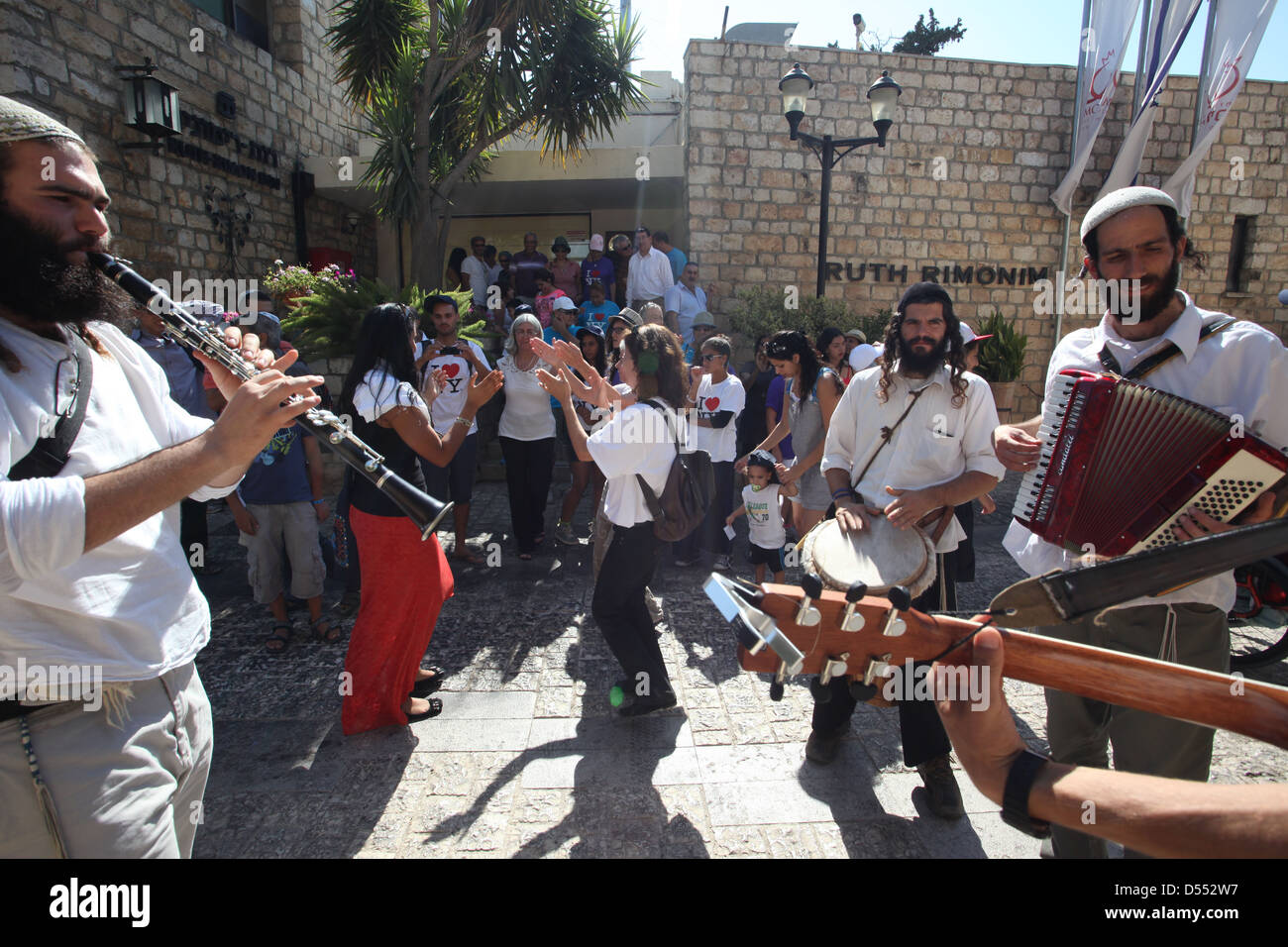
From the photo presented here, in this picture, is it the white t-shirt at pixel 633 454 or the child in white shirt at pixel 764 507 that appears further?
the child in white shirt at pixel 764 507

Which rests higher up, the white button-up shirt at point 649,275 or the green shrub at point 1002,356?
the white button-up shirt at point 649,275

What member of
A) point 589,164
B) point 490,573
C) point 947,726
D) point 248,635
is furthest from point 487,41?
point 947,726

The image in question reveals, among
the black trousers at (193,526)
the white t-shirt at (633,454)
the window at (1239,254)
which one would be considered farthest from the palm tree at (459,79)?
the window at (1239,254)

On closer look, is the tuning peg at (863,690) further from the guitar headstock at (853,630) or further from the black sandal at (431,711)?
the black sandal at (431,711)

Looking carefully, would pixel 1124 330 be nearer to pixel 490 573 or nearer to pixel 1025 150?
pixel 490 573

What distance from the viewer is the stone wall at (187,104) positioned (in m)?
7.60

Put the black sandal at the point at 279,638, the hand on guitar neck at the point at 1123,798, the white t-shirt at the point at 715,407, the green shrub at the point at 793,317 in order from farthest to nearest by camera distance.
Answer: the green shrub at the point at 793,317 < the white t-shirt at the point at 715,407 < the black sandal at the point at 279,638 < the hand on guitar neck at the point at 1123,798

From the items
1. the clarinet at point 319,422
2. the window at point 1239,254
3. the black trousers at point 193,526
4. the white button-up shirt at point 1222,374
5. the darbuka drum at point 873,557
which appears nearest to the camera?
the clarinet at point 319,422

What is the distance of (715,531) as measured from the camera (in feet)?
19.8

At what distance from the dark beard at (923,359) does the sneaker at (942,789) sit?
1.67m

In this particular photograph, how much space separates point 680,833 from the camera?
278 centimetres

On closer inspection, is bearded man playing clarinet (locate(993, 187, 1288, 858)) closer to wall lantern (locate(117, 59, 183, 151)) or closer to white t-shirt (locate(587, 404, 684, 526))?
white t-shirt (locate(587, 404, 684, 526))

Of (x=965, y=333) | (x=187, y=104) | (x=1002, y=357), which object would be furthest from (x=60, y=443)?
(x=1002, y=357)

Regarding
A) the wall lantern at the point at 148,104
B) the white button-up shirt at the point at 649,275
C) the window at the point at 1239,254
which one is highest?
the wall lantern at the point at 148,104
